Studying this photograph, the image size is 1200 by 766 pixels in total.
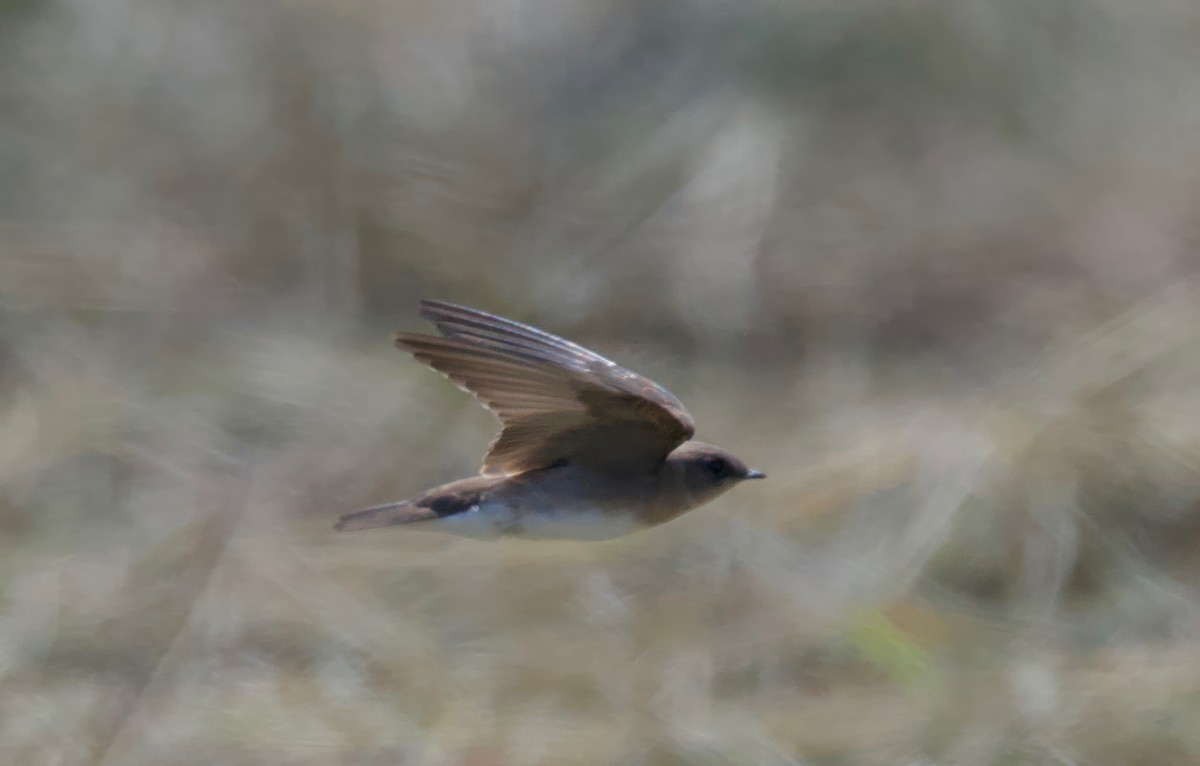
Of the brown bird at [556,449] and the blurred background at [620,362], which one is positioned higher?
the blurred background at [620,362]

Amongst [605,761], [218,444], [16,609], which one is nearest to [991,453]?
[605,761]

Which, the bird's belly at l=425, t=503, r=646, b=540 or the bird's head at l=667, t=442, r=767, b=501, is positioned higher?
the bird's head at l=667, t=442, r=767, b=501

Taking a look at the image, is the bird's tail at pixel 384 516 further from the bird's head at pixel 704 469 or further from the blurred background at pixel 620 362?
the blurred background at pixel 620 362

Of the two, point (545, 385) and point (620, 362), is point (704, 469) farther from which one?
point (620, 362)

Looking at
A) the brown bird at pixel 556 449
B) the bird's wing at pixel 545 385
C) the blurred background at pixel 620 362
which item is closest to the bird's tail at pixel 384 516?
the brown bird at pixel 556 449

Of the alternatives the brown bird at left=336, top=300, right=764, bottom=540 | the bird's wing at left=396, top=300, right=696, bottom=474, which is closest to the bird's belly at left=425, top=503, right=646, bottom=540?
the brown bird at left=336, top=300, right=764, bottom=540

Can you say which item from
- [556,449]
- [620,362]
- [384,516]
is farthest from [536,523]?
[620,362]

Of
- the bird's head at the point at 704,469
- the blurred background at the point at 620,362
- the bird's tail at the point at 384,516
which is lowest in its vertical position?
the bird's tail at the point at 384,516

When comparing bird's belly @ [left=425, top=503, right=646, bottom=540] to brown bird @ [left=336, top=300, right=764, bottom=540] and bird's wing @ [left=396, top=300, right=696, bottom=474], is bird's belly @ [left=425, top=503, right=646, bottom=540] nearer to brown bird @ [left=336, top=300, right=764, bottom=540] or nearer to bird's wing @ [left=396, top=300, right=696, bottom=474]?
brown bird @ [left=336, top=300, right=764, bottom=540]
